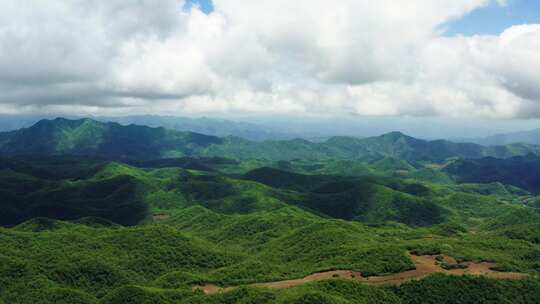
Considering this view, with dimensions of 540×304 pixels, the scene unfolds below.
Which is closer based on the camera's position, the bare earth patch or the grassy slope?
the grassy slope

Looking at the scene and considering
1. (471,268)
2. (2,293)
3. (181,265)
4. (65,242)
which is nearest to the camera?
(471,268)

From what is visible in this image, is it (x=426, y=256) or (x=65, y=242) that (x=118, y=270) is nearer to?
(x=65, y=242)

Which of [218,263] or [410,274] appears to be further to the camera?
[218,263]

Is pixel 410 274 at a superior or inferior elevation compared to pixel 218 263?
superior

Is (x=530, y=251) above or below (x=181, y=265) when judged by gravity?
above

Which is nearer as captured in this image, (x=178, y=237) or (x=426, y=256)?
(x=426, y=256)

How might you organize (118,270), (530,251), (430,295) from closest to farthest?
(430,295) → (530,251) → (118,270)

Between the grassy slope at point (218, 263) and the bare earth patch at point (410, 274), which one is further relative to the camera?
the bare earth patch at point (410, 274)

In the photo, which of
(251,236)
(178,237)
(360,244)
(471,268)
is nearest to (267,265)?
(360,244)
